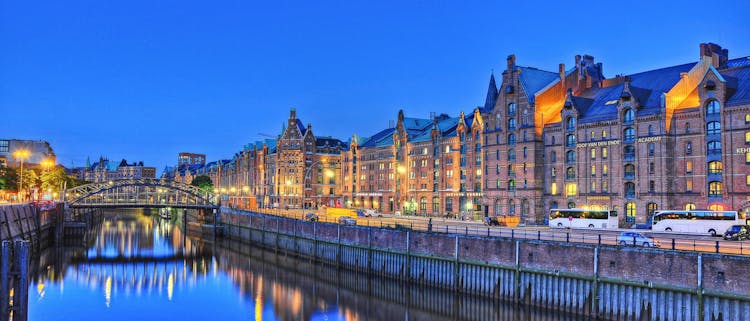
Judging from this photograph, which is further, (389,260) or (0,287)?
(389,260)

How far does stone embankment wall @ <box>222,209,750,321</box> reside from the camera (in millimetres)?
35188

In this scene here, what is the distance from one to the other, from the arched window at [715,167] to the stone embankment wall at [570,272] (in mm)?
36611

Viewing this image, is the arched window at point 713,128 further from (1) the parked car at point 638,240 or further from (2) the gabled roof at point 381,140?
(2) the gabled roof at point 381,140

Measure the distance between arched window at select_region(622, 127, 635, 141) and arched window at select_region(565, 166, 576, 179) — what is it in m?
9.17

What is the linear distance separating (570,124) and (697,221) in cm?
2807

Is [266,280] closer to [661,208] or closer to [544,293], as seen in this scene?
[544,293]

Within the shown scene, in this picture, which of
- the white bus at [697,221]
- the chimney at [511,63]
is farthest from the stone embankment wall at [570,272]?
the chimney at [511,63]

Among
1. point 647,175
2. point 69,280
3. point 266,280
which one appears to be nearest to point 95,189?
point 69,280

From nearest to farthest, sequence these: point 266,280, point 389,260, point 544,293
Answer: point 544,293, point 389,260, point 266,280

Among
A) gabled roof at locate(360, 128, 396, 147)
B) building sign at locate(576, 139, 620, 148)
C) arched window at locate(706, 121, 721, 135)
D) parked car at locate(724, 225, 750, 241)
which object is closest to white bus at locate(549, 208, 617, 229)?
building sign at locate(576, 139, 620, 148)

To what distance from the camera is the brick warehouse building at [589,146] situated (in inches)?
2805

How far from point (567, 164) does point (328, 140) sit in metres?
97.2

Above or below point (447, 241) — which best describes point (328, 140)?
above

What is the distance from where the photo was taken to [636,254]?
39.1 metres
